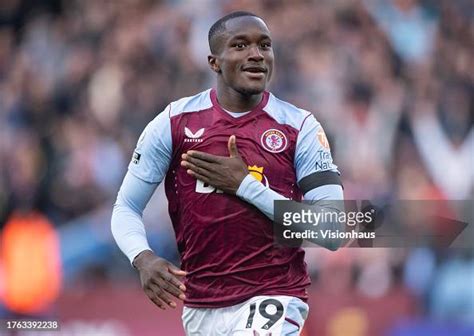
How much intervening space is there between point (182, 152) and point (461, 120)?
19.1 feet

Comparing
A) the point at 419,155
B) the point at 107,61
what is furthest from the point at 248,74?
the point at 107,61

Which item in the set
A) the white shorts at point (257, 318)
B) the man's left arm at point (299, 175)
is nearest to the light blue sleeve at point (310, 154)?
the man's left arm at point (299, 175)

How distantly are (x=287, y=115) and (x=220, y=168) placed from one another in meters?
0.51

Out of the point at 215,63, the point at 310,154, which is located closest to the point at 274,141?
the point at 310,154

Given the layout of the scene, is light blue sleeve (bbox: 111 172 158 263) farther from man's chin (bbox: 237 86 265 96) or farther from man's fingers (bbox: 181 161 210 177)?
man's chin (bbox: 237 86 265 96)

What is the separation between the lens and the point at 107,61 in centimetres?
1131

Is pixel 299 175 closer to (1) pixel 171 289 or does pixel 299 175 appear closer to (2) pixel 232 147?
(2) pixel 232 147

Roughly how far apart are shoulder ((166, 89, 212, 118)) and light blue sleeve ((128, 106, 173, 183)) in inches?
1.6

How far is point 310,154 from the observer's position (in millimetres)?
5375

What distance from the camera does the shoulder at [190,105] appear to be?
5.55m

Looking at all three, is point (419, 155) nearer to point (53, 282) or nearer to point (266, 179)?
point (53, 282)

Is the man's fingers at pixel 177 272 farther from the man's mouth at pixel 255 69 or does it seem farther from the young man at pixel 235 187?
the man's mouth at pixel 255 69

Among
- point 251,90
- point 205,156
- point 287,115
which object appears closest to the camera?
point 205,156

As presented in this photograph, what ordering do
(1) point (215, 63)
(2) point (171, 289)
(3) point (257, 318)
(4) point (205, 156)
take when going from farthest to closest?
(1) point (215, 63) → (4) point (205, 156) → (3) point (257, 318) → (2) point (171, 289)
